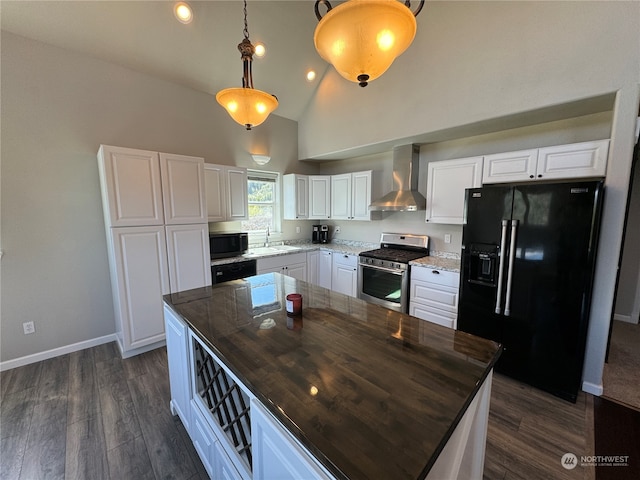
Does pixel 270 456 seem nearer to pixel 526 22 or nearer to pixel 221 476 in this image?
pixel 221 476

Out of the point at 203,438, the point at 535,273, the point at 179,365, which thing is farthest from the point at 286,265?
the point at 535,273

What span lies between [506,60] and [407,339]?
2.69 m

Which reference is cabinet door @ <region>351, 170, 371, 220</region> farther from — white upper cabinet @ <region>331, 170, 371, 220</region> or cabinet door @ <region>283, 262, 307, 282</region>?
cabinet door @ <region>283, 262, 307, 282</region>

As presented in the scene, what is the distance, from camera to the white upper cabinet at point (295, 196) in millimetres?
4344

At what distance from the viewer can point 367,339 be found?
4.15 feet

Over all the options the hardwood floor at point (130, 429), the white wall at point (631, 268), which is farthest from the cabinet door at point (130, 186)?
the white wall at point (631, 268)

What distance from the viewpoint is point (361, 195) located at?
402 centimetres

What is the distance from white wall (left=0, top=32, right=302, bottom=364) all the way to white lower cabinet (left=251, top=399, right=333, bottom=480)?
3083 mm

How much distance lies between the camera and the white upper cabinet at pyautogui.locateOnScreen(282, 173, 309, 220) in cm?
434

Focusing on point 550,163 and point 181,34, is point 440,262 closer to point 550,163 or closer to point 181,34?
point 550,163

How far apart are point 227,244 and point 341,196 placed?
76.5 inches

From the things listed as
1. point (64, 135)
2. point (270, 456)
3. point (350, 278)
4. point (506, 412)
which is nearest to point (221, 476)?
point (270, 456)

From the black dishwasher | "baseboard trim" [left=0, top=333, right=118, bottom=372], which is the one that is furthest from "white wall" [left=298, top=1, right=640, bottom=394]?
"baseboard trim" [left=0, top=333, right=118, bottom=372]

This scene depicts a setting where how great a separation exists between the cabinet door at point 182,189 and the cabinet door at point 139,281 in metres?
0.25
